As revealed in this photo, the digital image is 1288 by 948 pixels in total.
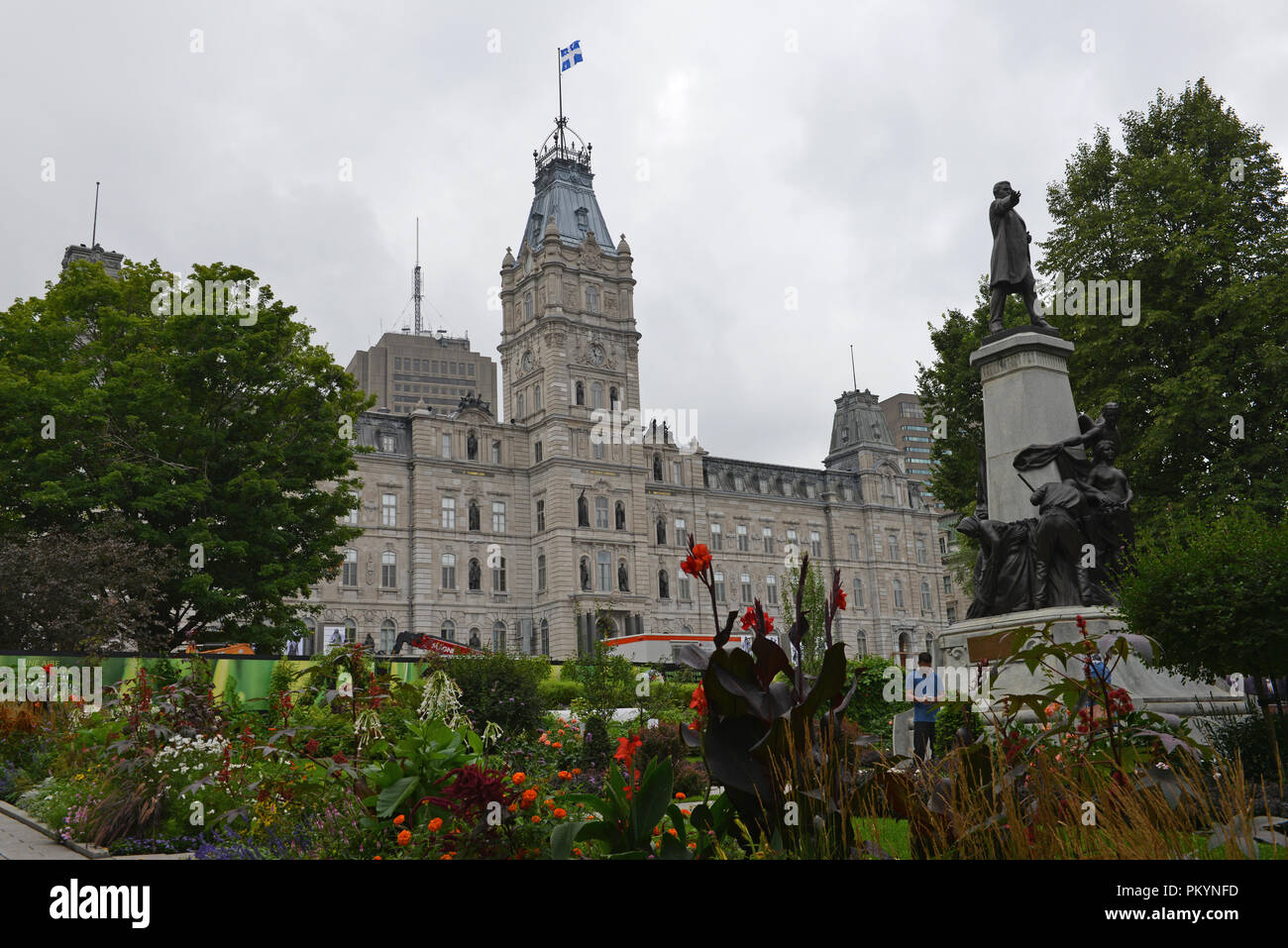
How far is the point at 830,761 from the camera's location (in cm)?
549

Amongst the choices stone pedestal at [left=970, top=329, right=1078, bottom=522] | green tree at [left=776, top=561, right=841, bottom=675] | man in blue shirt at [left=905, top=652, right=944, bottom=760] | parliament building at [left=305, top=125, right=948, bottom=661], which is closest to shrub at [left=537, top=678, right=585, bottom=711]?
green tree at [left=776, top=561, right=841, bottom=675]

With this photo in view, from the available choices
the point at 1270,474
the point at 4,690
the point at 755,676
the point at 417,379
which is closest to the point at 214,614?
the point at 4,690

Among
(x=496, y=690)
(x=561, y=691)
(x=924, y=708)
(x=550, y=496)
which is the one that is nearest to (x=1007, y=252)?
(x=924, y=708)

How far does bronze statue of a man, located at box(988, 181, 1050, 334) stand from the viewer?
53.7 feet

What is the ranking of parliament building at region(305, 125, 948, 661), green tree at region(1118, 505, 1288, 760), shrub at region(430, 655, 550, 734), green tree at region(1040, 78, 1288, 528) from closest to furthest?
green tree at region(1118, 505, 1288, 760), shrub at region(430, 655, 550, 734), green tree at region(1040, 78, 1288, 528), parliament building at region(305, 125, 948, 661)

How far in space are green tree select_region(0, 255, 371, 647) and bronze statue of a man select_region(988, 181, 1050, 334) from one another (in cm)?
2030

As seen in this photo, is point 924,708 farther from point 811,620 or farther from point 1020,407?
point 811,620

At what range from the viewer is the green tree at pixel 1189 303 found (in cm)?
2512

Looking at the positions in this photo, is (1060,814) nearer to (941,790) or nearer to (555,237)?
(941,790)

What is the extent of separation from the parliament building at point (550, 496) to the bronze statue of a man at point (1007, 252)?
4528 centimetres

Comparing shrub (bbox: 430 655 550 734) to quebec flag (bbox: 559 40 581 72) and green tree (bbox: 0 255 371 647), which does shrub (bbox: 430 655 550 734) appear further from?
quebec flag (bbox: 559 40 581 72)

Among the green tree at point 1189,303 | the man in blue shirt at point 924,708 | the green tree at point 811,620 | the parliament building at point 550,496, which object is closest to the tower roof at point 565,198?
the parliament building at point 550,496
